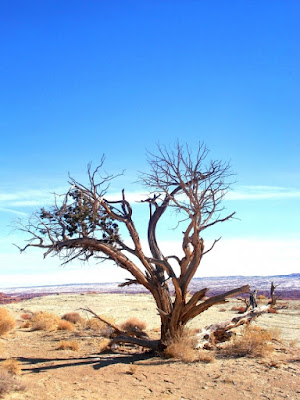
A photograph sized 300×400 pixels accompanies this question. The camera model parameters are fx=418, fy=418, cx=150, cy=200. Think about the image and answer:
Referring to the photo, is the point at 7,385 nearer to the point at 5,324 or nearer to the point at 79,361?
the point at 79,361

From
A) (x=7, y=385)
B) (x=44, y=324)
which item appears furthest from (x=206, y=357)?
(x=44, y=324)

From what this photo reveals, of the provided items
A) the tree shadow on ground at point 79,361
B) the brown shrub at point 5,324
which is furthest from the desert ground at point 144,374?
the brown shrub at point 5,324

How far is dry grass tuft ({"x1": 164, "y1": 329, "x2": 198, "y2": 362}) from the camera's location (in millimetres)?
11953

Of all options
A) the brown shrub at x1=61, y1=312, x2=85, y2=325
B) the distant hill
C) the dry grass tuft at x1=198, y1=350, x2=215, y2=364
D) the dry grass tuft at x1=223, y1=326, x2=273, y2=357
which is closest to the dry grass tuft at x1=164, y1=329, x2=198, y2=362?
the dry grass tuft at x1=198, y1=350, x2=215, y2=364

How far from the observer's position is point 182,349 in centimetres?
1202

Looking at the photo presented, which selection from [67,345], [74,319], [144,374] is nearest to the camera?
[144,374]

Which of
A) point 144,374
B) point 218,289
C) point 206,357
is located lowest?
point 218,289

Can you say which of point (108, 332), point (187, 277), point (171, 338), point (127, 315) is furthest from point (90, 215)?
point (127, 315)

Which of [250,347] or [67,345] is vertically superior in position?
[250,347]

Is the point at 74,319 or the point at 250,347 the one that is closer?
the point at 250,347

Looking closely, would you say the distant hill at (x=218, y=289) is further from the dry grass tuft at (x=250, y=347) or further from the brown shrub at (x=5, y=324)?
the dry grass tuft at (x=250, y=347)

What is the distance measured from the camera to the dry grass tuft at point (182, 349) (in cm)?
1195

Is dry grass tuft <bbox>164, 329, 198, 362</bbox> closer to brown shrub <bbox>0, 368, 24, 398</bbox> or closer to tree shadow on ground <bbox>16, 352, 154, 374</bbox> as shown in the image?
tree shadow on ground <bbox>16, 352, 154, 374</bbox>

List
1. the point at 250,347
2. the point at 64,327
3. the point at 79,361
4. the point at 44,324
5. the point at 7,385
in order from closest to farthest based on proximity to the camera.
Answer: the point at 7,385 < the point at 79,361 < the point at 250,347 < the point at 64,327 < the point at 44,324
